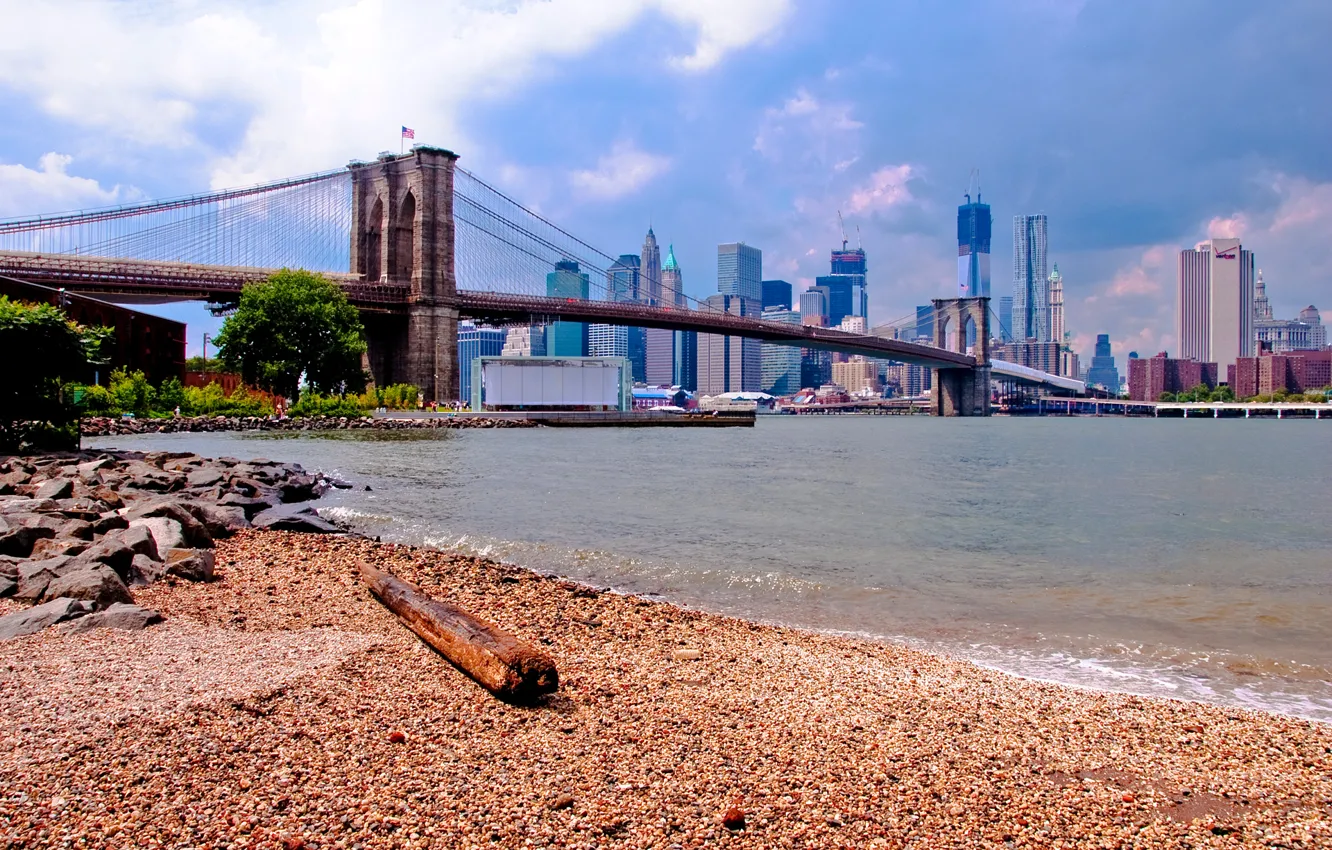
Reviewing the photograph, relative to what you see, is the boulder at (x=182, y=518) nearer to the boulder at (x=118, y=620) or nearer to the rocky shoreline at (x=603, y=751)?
the rocky shoreline at (x=603, y=751)

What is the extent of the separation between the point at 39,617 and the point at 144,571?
145 cm

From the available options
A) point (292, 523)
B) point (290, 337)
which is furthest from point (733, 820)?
point (290, 337)

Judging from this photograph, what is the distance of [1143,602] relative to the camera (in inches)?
276

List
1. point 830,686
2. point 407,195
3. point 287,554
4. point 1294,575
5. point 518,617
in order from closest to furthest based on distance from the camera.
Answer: point 830,686, point 518,617, point 287,554, point 1294,575, point 407,195

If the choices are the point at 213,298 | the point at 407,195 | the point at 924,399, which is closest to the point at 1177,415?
the point at 924,399

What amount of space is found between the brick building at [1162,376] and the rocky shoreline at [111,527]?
537 feet

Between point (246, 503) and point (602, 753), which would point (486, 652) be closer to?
point (602, 753)

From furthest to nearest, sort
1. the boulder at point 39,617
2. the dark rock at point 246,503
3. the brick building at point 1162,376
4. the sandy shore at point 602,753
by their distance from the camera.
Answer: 1. the brick building at point 1162,376
2. the dark rock at point 246,503
3. the boulder at point 39,617
4. the sandy shore at point 602,753

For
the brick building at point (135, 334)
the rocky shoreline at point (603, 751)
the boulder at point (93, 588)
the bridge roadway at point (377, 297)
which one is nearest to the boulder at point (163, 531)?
the boulder at point (93, 588)

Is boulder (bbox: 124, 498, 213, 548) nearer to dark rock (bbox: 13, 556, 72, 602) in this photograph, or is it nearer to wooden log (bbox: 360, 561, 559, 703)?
dark rock (bbox: 13, 556, 72, 602)

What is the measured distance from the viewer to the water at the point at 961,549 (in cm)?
550

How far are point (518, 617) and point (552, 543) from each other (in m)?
4.08

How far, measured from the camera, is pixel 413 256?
2255 inches

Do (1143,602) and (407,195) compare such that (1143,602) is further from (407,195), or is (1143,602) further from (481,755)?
(407,195)
